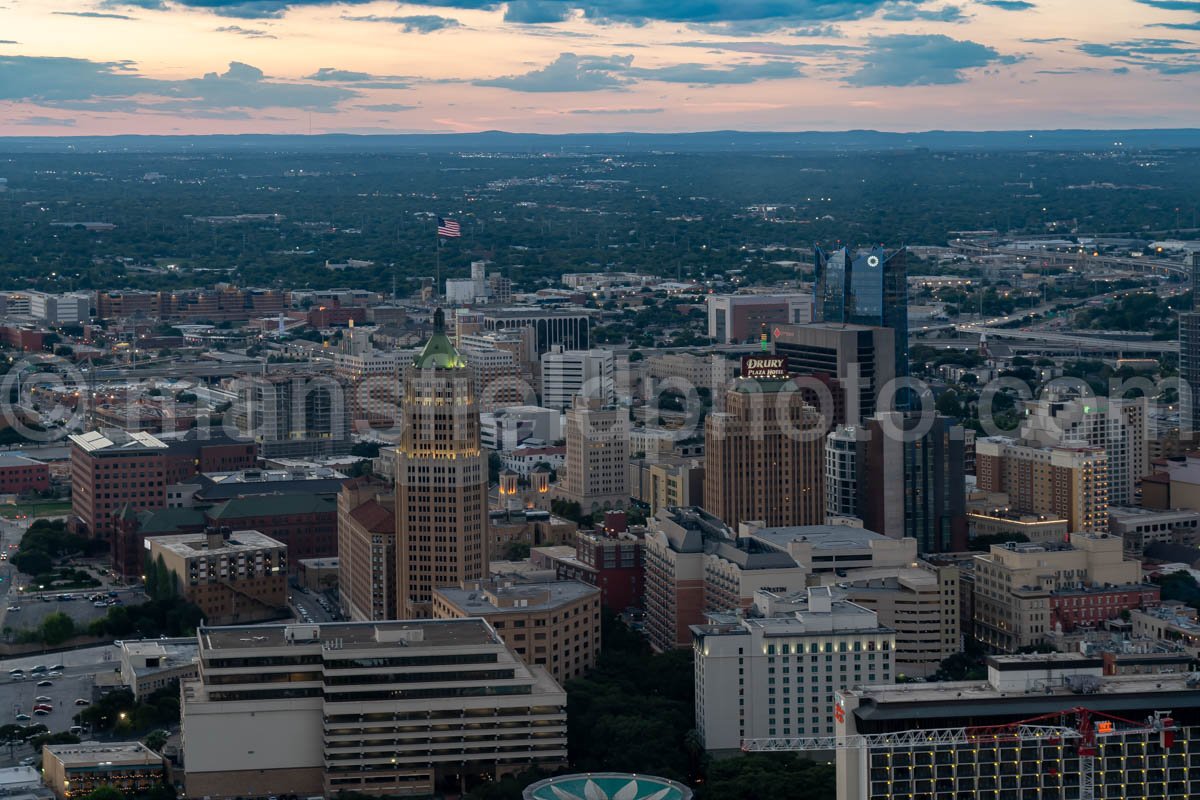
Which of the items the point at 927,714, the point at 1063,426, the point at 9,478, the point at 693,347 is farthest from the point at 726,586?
the point at 693,347

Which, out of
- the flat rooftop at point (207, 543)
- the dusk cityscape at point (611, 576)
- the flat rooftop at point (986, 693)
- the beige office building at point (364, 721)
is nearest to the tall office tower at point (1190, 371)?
the dusk cityscape at point (611, 576)

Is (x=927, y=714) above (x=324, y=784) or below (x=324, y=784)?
above

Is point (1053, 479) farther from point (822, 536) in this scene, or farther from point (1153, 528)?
point (822, 536)

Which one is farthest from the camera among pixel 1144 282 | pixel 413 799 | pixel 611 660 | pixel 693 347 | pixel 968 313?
pixel 1144 282

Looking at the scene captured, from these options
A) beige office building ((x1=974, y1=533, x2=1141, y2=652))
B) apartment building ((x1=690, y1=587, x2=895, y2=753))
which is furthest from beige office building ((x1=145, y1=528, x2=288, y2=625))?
apartment building ((x1=690, y1=587, x2=895, y2=753))

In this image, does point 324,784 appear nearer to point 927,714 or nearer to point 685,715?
point 685,715

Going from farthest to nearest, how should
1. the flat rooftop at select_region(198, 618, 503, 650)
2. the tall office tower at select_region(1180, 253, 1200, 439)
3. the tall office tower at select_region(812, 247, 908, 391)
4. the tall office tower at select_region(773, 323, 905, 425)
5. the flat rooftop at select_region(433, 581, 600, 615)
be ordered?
the tall office tower at select_region(1180, 253, 1200, 439)
the tall office tower at select_region(812, 247, 908, 391)
the tall office tower at select_region(773, 323, 905, 425)
the flat rooftop at select_region(433, 581, 600, 615)
the flat rooftop at select_region(198, 618, 503, 650)

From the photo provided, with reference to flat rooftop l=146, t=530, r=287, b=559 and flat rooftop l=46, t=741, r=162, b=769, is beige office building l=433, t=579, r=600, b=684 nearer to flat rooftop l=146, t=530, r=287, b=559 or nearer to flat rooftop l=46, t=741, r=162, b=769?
flat rooftop l=46, t=741, r=162, b=769

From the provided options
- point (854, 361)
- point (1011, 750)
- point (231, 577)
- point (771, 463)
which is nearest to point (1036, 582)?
point (771, 463)
